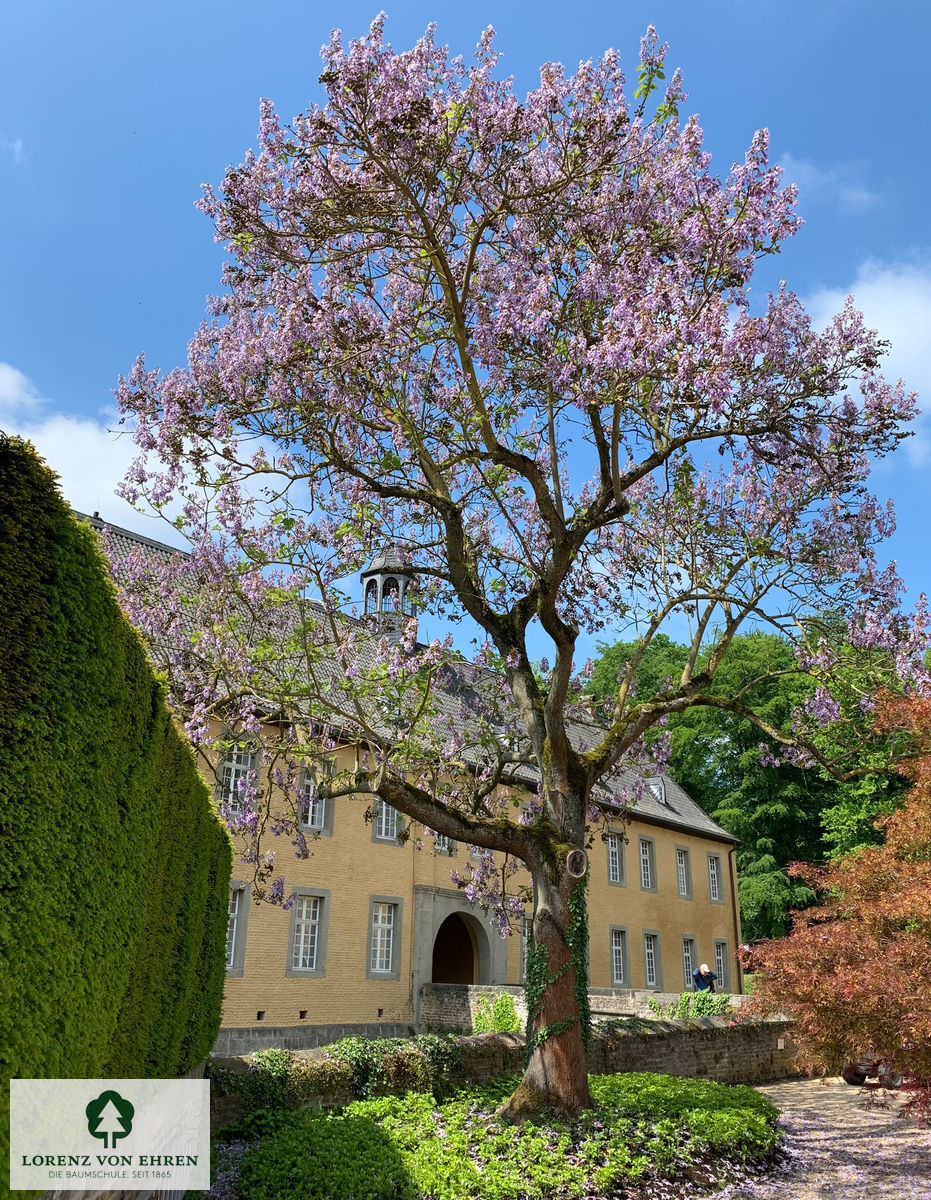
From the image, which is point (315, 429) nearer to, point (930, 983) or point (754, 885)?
point (930, 983)

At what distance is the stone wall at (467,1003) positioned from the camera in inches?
854

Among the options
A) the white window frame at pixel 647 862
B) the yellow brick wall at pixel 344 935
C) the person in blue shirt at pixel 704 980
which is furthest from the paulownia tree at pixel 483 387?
the white window frame at pixel 647 862

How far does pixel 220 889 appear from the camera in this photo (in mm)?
10234

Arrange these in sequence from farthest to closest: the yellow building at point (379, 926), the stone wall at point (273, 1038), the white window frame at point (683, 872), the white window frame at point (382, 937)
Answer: the white window frame at point (683, 872) < the white window frame at point (382, 937) < the yellow building at point (379, 926) < the stone wall at point (273, 1038)

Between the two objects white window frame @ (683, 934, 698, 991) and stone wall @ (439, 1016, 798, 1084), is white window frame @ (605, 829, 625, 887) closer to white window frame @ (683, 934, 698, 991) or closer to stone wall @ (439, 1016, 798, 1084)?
white window frame @ (683, 934, 698, 991)

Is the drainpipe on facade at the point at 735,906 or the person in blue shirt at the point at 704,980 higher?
the drainpipe on facade at the point at 735,906

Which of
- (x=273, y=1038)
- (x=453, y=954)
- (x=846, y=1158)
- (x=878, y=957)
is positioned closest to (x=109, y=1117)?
(x=878, y=957)

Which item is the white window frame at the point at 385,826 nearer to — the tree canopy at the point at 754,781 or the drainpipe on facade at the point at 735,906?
the tree canopy at the point at 754,781

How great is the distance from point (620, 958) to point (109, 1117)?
26332mm

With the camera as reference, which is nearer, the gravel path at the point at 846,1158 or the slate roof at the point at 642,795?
the gravel path at the point at 846,1158

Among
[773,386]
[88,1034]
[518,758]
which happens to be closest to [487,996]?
[518,758]

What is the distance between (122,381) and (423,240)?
3803 millimetres

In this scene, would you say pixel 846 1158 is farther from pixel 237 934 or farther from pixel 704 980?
pixel 704 980

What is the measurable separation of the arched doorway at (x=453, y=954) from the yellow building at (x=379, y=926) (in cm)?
4
